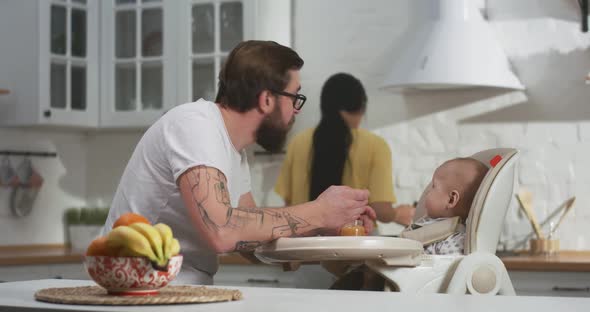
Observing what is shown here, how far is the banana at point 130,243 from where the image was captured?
5.93 ft

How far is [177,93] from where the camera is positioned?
16.1 ft

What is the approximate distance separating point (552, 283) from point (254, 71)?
1.89 meters

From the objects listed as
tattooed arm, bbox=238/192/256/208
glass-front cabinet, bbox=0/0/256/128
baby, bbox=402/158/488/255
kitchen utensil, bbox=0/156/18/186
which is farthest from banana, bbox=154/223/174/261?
→ kitchen utensil, bbox=0/156/18/186

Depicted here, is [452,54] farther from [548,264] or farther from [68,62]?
[68,62]

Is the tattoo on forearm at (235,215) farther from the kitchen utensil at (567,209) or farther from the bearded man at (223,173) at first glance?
the kitchen utensil at (567,209)

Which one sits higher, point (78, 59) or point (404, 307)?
point (78, 59)

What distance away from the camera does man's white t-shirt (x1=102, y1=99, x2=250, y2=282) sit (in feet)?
7.93

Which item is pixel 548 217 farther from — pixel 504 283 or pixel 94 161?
pixel 94 161

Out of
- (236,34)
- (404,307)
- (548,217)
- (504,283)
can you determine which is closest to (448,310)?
(404,307)

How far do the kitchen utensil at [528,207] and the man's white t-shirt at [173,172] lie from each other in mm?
2187

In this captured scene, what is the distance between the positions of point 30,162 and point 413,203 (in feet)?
6.54

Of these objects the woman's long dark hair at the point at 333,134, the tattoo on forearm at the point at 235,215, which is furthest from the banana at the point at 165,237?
the woman's long dark hair at the point at 333,134

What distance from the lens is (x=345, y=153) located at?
4102 millimetres

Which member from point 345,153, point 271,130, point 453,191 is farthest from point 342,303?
point 345,153
